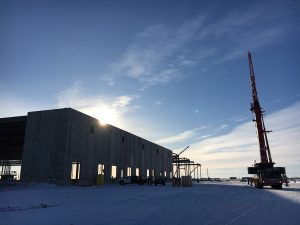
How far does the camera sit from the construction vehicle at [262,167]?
1448 inches

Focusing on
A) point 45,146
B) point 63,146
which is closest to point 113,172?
point 63,146

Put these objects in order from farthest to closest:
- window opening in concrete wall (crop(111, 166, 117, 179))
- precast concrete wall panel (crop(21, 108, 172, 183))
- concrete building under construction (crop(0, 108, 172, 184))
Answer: window opening in concrete wall (crop(111, 166, 117, 179)) < concrete building under construction (crop(0, 108, 172, 184)) < precast concrete wall panel (crop(21, 108, 172, 183))

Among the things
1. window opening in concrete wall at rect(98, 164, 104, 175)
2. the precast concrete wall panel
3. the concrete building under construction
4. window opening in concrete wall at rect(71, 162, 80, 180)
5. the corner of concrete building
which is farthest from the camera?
window opening in concrete wall at rect(98, 164, 104, 175)

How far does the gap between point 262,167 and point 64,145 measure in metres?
28.2

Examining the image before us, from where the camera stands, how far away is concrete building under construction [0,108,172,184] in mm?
36531

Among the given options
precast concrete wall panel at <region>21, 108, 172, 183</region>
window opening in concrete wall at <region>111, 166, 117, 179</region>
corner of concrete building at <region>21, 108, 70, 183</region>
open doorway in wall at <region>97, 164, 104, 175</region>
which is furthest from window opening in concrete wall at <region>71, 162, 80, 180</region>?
window opening in concrete wall at <region>111, 166, 117, 179</region>

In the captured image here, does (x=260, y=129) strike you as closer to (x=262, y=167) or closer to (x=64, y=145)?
(x=262, y=167)

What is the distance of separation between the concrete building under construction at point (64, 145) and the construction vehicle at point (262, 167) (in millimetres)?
22315

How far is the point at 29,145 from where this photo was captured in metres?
38.6

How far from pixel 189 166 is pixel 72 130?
58.1 meters

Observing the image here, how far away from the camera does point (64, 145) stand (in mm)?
36406

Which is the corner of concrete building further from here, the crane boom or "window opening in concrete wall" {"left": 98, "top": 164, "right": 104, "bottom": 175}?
the crane boom

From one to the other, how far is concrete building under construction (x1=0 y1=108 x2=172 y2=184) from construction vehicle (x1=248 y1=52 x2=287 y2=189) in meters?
22.3

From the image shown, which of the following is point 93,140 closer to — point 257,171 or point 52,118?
point 52,118
